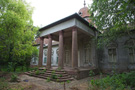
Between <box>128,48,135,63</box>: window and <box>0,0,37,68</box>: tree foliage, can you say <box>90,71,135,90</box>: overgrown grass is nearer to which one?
<box>128,48,135,63</box>: window

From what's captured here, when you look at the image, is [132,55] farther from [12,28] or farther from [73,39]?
[12,28]

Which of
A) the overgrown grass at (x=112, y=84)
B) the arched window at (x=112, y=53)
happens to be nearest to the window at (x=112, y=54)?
the arched window at (x=112, y=53)

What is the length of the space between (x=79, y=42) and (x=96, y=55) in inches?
139

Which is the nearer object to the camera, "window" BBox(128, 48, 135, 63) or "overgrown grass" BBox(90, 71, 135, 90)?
"overgrown grass" BBox(90, 71, 135, 90)

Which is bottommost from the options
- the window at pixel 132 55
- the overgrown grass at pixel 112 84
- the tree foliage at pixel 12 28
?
the overgrown grass at pixel 112 84

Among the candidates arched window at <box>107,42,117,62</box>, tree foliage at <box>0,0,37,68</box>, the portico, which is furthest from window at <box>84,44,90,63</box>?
tree foliage at <box>0,0,37,68</box>

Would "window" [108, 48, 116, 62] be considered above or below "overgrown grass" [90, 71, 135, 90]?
above

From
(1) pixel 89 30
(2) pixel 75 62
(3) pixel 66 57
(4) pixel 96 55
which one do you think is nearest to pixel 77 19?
(1) pixel 89 30

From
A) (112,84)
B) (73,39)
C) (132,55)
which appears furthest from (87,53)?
(112,84)

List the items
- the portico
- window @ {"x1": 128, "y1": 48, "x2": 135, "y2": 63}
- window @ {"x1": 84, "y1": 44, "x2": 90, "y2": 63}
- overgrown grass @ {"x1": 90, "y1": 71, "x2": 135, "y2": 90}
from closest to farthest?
overgrown grass @ {"x1": 90, "y1": 71, "x2": 135, "y2": 90}
the portico
window @ {"x1": 128, "y1": 48, "x2": 135, "y2": 63}
window @ {"x1": 84, "y1": 44, "x2": 90, "y2": 63}

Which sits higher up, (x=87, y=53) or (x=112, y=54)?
(x=87, y=53)

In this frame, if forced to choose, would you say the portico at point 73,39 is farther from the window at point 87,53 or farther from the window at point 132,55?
the window at point 132,55

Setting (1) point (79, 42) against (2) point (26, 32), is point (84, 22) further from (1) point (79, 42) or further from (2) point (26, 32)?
(2) point (26, 32)

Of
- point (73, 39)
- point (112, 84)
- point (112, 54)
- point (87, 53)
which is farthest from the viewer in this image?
point (87, 53)
